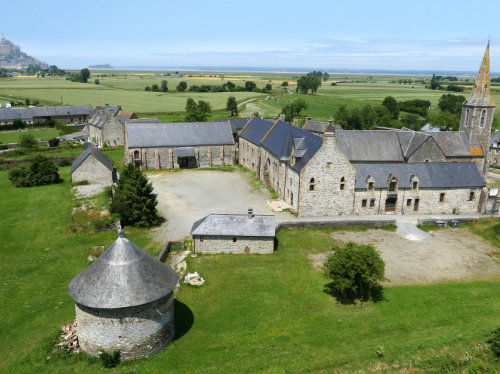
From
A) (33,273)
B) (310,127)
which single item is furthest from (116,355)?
(310,127)

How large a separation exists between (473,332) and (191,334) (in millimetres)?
15140

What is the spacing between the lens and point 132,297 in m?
17.7

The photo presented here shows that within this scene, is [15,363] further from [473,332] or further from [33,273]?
[473,332]

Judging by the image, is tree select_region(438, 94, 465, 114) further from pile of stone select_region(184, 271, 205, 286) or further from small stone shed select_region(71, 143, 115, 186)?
pile of stone select_region(184, 271, 205, 286)

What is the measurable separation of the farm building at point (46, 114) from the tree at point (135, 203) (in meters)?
72.8

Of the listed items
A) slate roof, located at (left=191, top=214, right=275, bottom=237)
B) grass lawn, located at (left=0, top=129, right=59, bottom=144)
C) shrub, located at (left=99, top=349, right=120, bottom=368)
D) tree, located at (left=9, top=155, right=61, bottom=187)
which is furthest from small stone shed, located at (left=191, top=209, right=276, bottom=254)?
grass lawn, located at (left=0, top=129, right=59, bottom=144)

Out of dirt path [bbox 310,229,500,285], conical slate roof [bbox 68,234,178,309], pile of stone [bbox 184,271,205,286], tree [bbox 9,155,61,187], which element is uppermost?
Answer: conical slate roof [bbox 68,234,178,309]

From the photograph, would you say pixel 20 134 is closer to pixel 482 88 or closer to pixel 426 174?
pixel 426 174

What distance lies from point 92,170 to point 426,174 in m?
38.9

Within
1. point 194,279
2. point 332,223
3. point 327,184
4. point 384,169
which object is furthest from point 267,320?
point 384,169

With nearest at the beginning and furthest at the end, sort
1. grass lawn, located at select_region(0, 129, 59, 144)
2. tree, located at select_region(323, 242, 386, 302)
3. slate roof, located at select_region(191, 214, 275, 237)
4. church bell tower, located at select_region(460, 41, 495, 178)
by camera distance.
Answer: tree, located at select_region(323, 242, 386, 302)
slate roof, located at select_region(191, 214, 275, 237)
church bell tower, located at select_region(460, 41, 495, 178)
grass lawn, located at select_region(0, 129, 59, 144)

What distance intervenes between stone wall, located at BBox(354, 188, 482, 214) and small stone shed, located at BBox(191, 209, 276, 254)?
12.6 m

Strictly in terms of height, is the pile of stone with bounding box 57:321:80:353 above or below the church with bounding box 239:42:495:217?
below

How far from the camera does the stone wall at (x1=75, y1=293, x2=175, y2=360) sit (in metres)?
17.8
